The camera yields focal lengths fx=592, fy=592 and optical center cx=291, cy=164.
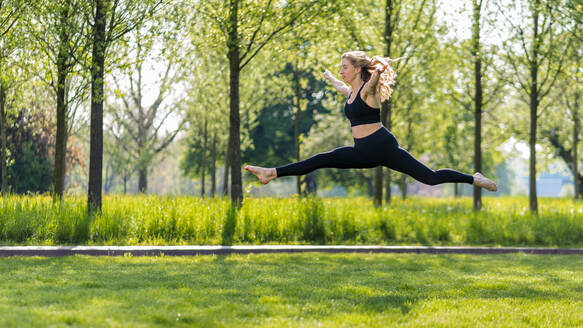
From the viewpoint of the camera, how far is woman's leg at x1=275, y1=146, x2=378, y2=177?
251 inches

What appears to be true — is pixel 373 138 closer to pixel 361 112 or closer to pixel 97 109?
pixel 361 112

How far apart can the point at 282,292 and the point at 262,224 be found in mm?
5084

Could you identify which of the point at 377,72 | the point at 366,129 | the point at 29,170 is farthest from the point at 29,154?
the point at 377,72

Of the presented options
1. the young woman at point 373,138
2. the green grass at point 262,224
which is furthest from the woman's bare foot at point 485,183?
the green grass at point 262,224

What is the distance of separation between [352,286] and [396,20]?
36.0 feet

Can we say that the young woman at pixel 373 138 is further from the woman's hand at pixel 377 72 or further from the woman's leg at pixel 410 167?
the woman's hand at pixel 377 72

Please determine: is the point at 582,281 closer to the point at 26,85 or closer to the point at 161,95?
the point at 26,85

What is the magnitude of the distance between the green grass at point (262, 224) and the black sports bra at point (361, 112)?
5025 millimetres

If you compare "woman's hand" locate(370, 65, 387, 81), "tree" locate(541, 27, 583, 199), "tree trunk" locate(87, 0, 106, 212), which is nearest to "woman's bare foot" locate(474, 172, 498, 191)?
"woman's hand" locate(370, 65, 387, 81)

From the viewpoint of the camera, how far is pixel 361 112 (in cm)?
623

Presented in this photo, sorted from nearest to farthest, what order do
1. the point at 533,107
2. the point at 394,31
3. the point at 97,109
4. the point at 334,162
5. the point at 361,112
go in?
the point at 361,112 → the point at 334,162 → the point at 97,109 → the point at 394,31 → the point at 533,107

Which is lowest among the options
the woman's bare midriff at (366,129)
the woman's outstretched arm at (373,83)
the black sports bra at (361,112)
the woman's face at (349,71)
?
the woman's bare midriff at (366,129)

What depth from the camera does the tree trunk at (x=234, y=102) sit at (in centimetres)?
1262

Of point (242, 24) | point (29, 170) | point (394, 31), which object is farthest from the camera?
point (29, 170)
